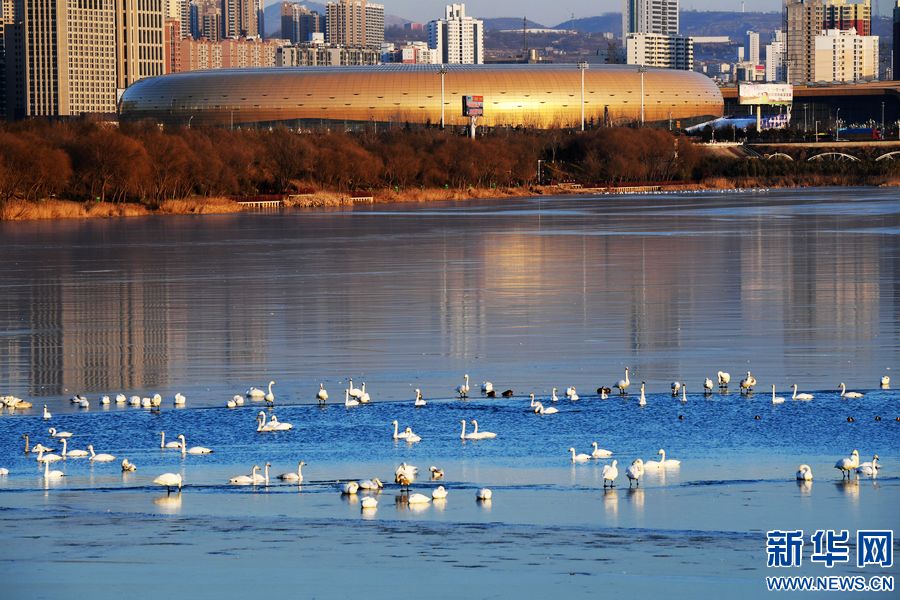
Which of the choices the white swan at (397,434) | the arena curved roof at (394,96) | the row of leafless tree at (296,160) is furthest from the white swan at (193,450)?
the arena curved roof at (394,96)

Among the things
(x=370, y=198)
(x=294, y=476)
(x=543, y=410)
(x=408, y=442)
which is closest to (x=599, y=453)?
(x=408, y=442)

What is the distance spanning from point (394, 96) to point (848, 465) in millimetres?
142597

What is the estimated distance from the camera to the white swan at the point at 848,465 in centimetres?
1304

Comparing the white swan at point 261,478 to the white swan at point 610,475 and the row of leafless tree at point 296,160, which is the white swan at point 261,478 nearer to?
the white swan at point 610,475

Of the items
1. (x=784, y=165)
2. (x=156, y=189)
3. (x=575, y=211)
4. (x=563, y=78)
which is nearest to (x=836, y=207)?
(x=575, y=211)

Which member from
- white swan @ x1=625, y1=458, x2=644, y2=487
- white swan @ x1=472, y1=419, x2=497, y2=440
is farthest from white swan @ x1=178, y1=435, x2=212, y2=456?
white swan @ x1=625, y1=458, x2=644, y2=487

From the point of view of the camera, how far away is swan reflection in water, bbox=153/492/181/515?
12109 millimetres

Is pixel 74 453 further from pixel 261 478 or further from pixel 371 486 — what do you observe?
pixel 371 486

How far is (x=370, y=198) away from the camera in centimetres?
8238

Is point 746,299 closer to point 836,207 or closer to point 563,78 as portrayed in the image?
point 836,207

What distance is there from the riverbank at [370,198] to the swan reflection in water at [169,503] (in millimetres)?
51960

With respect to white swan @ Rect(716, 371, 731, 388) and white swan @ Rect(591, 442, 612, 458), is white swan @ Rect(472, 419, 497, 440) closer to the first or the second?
white swan @ Rect(591, 442, 612, 458)

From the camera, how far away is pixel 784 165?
4355 inches

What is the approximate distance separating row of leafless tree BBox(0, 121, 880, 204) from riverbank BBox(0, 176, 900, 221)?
4.84 ft
